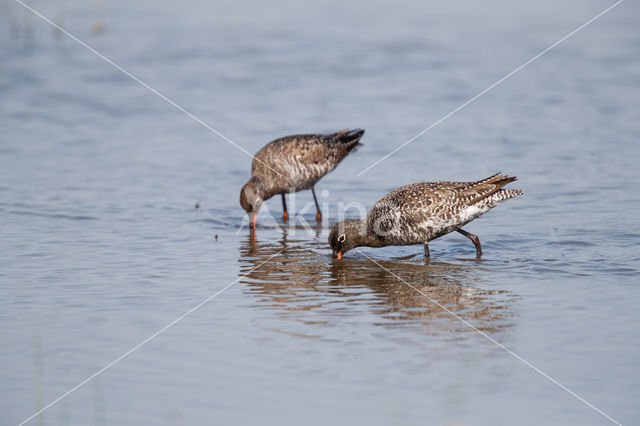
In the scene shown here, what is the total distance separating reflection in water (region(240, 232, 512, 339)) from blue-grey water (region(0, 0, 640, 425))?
0.15ft

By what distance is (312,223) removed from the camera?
41.7 feet

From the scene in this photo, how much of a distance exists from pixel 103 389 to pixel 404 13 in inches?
804

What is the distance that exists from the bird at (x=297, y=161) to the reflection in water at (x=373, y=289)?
2052 millimetres

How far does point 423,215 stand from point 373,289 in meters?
1.55

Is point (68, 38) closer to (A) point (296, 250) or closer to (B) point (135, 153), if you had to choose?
(B) point (135, 153)

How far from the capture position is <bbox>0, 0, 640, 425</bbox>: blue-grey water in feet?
20.9

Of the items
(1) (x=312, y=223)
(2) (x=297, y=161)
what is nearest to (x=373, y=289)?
(1) (x=312, y=223)

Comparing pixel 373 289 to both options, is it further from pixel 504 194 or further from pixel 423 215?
pixel 504 194

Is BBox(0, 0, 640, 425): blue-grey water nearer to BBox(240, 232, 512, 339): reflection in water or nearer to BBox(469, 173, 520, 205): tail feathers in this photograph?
BBox(240, 232, 512, 339): reflection in water

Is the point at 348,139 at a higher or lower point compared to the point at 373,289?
higher

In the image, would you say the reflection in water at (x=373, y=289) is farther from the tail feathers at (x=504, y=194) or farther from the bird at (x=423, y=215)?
the tail feathers at (x=504, y=194)

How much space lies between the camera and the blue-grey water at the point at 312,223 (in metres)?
6.37

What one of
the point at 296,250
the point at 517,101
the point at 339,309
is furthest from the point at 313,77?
the point at 339,309

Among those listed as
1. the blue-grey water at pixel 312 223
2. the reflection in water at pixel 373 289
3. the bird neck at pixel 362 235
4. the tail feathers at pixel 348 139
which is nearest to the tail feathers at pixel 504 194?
the blue-grey water at pixel 312 223
